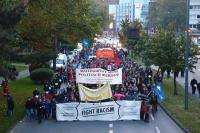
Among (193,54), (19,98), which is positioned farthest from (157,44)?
(19,98)

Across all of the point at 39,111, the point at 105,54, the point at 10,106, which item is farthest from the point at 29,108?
the point at 105,54

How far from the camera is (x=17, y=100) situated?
31.4 meters

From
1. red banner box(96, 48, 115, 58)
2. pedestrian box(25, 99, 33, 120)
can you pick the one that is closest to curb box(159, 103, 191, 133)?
pedestrian box(25, 99, 33, 120)

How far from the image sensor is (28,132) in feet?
74.7

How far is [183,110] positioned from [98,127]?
21.4 ft

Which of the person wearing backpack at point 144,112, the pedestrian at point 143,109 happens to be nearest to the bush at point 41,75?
the pedestrian at point 143,109

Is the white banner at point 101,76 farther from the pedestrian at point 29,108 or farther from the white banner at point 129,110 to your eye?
the pedestrian at point 29,108

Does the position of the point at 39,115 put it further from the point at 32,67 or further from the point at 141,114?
the point at 32,67

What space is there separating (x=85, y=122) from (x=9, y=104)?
12.5 feet

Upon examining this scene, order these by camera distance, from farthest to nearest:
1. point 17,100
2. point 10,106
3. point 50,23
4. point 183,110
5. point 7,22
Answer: point 50,23
point 17,100
point 183,110
point 10,106
point 7,22

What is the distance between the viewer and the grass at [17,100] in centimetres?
2421

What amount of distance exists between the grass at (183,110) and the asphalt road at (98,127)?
0.56m

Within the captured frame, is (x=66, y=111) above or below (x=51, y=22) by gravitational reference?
below

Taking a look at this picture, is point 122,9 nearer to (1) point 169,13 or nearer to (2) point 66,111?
(1) point 169,13
